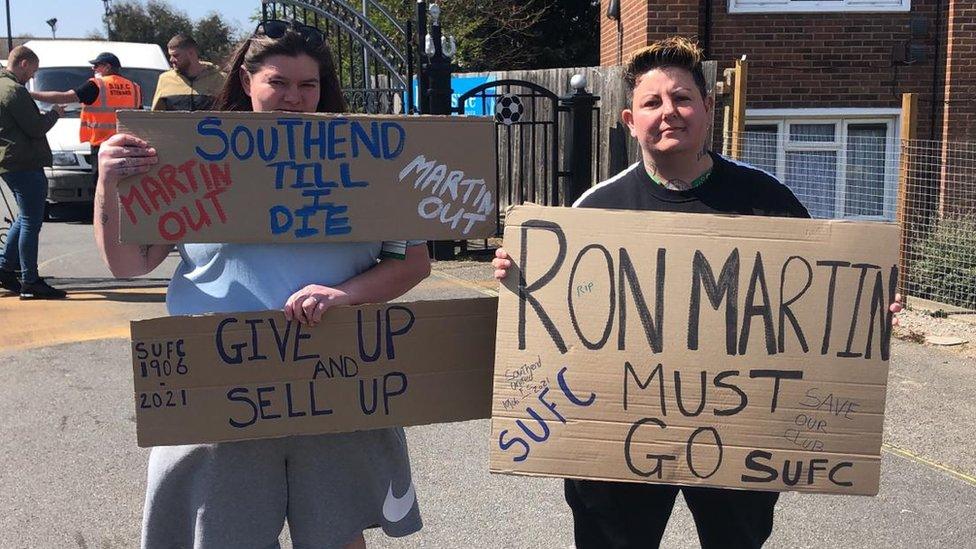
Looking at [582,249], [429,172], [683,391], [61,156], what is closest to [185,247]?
[429,172]

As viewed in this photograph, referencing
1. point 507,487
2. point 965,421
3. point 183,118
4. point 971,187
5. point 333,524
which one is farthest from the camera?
point 971,187

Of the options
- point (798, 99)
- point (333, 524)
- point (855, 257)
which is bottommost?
point (333, 524)

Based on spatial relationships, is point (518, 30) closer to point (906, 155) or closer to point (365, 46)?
point (365, 46)

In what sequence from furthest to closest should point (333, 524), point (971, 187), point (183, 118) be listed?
point (971, 187) < point (333, 524) < point (183, 118)

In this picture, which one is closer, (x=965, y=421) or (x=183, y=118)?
(x=183, y=118)

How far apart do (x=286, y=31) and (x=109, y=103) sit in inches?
341

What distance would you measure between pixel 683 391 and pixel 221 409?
45.4 inches

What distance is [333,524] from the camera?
7.53 ft

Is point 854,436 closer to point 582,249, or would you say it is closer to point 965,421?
point 582,249

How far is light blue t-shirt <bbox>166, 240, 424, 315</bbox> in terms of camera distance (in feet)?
7.29

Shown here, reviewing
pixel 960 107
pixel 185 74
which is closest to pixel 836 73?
pixel 960 107

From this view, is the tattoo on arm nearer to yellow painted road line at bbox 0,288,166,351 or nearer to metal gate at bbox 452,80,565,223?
yellow painted road line at bbox 0,288,166,351

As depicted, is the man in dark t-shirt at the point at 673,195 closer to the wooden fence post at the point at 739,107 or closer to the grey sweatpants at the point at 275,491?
the grey sweatpants at the point at 275,491

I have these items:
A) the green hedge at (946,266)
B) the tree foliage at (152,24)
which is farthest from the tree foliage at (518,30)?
the tree foliage at (152,24)
